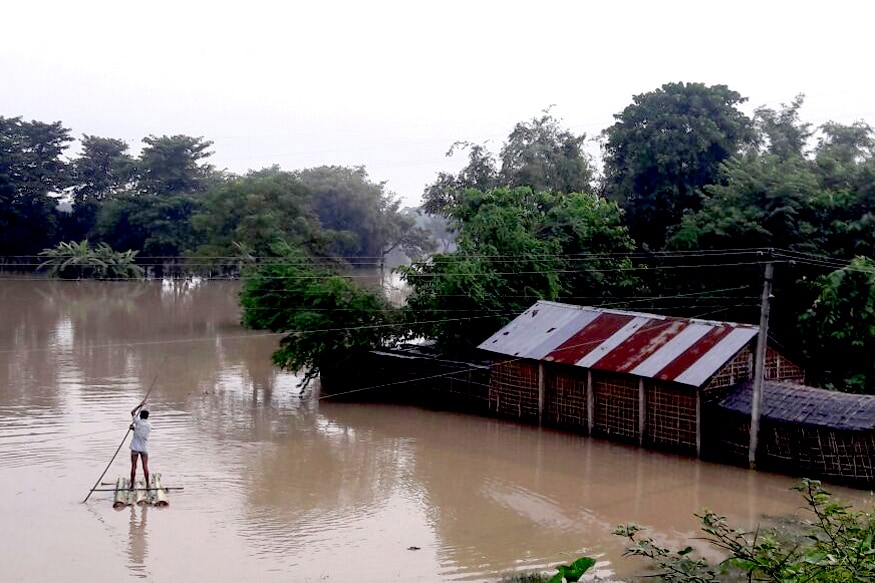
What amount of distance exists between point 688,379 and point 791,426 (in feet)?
5.72

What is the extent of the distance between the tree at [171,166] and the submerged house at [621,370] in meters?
34.0

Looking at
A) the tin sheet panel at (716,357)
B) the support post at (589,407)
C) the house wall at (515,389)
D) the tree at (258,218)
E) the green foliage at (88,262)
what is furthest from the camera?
the green foliage at (88,262)

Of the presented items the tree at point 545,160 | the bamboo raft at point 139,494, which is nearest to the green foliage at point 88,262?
the tree at point 545,160

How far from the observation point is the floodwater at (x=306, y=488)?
10981mm

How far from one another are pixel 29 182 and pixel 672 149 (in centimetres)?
3472

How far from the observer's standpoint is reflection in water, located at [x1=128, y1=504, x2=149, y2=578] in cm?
1056

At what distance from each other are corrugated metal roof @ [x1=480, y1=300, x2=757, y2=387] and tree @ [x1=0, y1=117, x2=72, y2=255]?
3601 cm

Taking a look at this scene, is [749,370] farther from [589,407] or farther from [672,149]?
[672,149]

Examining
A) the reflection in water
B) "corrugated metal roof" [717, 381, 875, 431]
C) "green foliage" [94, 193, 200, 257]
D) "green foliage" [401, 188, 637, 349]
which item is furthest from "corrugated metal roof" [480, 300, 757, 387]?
"green foliage" [94, 193, 200, 257]

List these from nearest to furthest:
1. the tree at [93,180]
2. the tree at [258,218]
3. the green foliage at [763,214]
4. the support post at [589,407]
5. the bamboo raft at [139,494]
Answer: the bamboo raft at [139,494]
the support post at [589,407]
the green foliage at [763,214]
the tree at [258,218]
the tree at [93,180]

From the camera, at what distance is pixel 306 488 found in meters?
14.2

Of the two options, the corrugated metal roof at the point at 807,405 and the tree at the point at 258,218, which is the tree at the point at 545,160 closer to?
the tree at the point at 258,218

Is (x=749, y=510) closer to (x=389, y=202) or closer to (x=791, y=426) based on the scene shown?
(x=791, y=426)

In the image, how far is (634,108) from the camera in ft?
96.4
